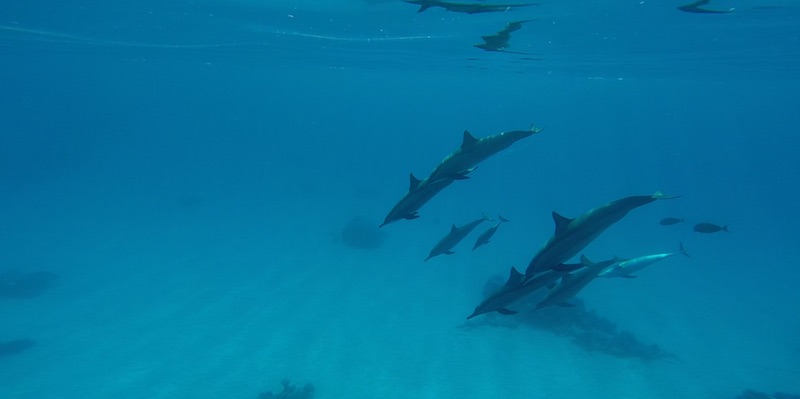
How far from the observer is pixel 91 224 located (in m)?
30.7

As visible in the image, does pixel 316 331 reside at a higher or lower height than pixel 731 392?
higher

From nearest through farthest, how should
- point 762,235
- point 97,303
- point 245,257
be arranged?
1. point 97,303
2. point 245,257
3. point 762,235

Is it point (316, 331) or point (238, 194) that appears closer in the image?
point (316, 331)

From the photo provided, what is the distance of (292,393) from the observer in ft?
35.6

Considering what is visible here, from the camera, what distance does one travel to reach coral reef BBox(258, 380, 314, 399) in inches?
424

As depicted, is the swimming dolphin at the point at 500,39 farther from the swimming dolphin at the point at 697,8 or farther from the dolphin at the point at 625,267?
the dolphin at the point at 625,267

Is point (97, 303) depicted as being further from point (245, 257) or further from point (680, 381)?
point (680, 381)

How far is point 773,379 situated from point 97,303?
82.3 feet

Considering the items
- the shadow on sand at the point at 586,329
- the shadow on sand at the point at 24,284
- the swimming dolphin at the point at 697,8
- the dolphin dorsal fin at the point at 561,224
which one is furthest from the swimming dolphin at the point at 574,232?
the shadow on sand at the point at 24,284

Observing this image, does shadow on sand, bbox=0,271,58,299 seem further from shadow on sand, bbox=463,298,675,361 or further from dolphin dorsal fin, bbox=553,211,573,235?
dolphin dorsal fin, bbox=553,211,573,235

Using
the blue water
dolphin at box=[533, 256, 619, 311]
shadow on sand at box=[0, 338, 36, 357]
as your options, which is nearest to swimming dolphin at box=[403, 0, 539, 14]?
the blue water

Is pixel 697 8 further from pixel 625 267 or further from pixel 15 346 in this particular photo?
pixel 15 346

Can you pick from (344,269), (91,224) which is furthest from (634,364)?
(91,224)

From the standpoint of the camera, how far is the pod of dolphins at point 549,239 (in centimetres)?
307
